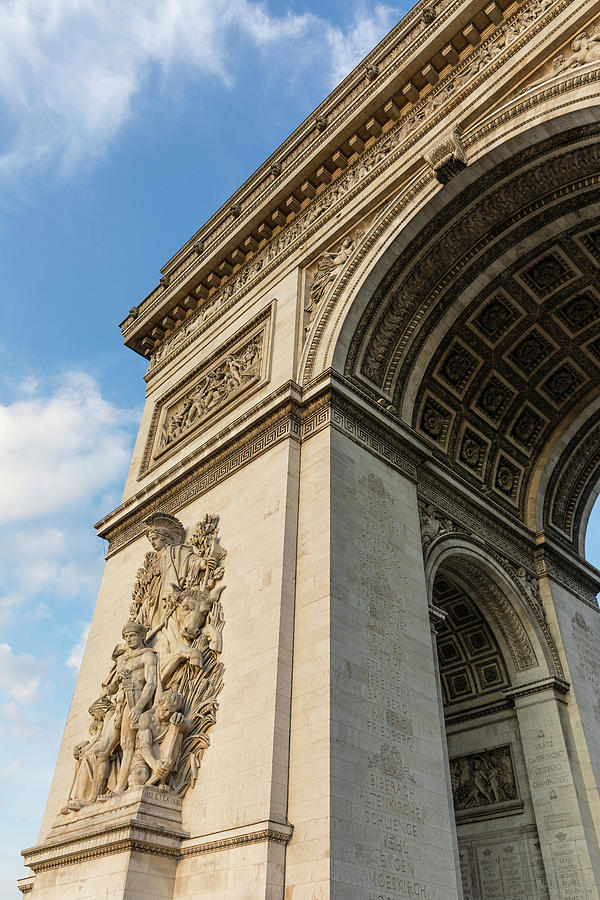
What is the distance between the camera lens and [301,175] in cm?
1455

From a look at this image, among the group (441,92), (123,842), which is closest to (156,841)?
(123,842)

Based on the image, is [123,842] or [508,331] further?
[508,331]

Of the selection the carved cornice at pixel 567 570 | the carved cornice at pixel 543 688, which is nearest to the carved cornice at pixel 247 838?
the carved cornice at pixel 543 688

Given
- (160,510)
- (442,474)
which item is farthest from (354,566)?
(160,510)

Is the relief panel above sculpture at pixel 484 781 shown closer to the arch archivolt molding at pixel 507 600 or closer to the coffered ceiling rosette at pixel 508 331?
the arch archivolt molding at pixel 507 600

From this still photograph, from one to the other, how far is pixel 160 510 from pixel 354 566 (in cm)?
A: 498

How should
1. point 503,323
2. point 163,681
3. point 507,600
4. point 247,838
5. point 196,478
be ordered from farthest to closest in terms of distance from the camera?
point 503,323
point 507,600
point 196,478
point 163,681
point 247,838

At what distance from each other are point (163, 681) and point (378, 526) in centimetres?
363

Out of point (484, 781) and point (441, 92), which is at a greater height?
point (441, 92)

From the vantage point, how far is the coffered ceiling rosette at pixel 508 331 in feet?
38.8

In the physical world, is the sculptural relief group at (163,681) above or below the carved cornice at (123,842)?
above

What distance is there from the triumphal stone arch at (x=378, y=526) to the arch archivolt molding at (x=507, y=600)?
52 millimetres

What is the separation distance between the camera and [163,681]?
9.66 metres

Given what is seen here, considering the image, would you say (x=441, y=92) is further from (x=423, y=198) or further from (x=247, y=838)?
(x=247, y=838)
